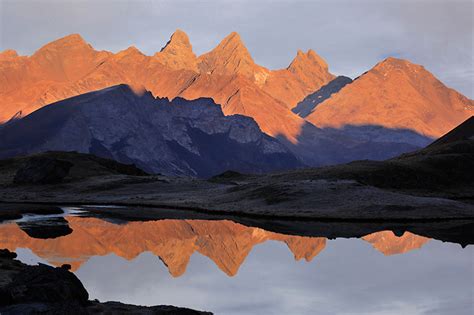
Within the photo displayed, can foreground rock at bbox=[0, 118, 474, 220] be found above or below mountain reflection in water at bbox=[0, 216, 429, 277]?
above

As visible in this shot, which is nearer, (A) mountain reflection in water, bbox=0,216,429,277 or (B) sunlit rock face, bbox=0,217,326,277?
(B) sunlit rock face, bbox=0,217,326,277

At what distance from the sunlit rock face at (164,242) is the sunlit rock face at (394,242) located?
533 cm

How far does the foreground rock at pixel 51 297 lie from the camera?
2441cm

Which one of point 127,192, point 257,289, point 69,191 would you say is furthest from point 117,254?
point 69,191

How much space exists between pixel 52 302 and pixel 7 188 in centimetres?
13072

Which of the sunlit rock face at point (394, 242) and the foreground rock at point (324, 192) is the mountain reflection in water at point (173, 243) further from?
the foreground rock at point (324, 192)

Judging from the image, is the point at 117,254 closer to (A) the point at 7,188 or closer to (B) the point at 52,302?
(B) the point at 52,302

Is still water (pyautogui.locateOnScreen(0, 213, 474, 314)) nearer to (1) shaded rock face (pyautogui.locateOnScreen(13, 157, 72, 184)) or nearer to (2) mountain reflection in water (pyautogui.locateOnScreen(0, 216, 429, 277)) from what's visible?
(2) mountain reflection in water (pyautogui.locateOnScreen(0, 216, 429, 277))

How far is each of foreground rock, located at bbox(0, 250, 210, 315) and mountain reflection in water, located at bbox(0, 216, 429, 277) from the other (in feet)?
46.1

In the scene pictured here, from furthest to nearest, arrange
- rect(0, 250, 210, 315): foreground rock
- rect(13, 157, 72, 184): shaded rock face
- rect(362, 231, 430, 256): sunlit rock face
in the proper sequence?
rect(13, 157, 72, 184): shaded rock face → rect(362, 231, 430, 256): sunlit rock face → rect(0, 250, 210, 315): foreground rock

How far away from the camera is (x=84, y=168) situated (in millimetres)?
173875

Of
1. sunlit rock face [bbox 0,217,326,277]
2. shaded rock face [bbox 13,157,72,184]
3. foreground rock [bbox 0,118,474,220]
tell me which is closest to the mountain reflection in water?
sunlit rock face [bbox 0,217,326,277]

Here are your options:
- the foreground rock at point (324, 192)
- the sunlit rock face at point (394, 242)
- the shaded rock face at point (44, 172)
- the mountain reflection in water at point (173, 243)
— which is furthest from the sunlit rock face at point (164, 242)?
the shaded rock face at point (44, 172)

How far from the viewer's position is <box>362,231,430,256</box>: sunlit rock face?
191ft
